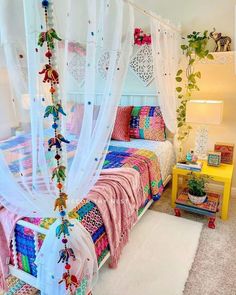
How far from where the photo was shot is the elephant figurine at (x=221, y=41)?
2.72 m

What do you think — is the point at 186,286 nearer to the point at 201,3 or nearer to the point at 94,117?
the point at 94,117

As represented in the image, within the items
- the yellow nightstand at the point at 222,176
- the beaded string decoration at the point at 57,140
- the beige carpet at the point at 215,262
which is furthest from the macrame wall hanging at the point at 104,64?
the yellow nightstand at the point at 222,176

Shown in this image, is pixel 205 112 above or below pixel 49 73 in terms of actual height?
below

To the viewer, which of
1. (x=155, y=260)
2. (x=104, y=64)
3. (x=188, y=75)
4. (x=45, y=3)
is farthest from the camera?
(x=188, y=75)

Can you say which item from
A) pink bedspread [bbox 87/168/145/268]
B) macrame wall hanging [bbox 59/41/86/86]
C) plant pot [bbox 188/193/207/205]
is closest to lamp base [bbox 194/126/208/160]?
plant pot [bbox 188/193/207/205]

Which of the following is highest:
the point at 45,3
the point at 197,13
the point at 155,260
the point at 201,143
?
the point at 197,13

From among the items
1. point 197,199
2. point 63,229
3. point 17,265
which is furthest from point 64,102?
point 197,199

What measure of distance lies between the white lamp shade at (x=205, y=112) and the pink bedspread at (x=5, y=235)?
2.03 meters

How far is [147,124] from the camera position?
3012 millimetres

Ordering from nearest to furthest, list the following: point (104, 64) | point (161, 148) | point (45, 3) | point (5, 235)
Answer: point (45, 3) → point (104, 64) → point (5, 235) → point (161, 148)

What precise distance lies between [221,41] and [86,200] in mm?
2400

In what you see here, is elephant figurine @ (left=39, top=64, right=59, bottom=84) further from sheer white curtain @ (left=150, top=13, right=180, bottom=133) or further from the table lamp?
the table lamp

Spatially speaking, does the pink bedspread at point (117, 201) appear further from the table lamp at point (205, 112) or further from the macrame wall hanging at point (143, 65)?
the macrame wall hanging at point (143, 65)

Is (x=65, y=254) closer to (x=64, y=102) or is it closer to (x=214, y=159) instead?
(x=64, y=102)
